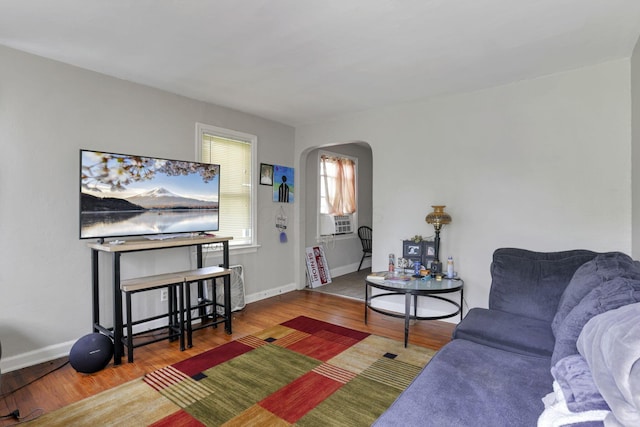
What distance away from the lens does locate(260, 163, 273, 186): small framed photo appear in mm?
4492

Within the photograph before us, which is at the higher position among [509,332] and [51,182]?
[51,182]

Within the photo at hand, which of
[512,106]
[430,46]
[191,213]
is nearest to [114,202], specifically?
[191,213]

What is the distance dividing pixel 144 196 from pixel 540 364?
3183 mm

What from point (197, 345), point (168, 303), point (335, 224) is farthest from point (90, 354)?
point (335, 224)

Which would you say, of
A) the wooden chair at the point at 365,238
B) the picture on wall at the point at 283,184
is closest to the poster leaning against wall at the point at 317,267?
the picture on wall at the point at 283,184

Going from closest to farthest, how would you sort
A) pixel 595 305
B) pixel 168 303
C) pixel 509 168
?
pixel 595 305 < pixel 509 168 < pixel 168 303

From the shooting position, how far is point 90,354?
2471mm

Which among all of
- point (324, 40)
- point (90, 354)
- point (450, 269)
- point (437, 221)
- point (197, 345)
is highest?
point (324, 40)

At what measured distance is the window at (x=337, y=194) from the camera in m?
5.83

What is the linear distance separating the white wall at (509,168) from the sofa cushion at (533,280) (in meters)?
0.50

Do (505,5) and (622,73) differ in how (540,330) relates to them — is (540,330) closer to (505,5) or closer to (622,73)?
(505,5)

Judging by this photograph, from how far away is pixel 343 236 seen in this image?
6.19 meters

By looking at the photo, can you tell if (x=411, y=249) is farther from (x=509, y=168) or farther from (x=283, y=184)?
(x=283, y=184)

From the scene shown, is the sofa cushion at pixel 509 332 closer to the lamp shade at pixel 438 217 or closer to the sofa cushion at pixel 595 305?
the sofa cushion at pixel 595 305
